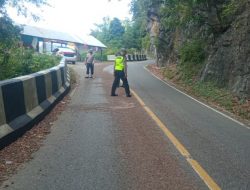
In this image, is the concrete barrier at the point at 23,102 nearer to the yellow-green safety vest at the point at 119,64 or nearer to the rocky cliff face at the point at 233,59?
the yellow-green safety vest at the point at 119,64

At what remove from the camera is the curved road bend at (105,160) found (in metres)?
6.25

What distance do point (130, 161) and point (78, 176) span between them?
1.13 m

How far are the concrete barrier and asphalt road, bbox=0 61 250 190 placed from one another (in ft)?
1.91

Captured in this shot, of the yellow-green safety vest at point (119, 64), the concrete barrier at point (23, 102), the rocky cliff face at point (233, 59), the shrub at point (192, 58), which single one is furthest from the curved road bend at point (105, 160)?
the shrub at point (192, 58)

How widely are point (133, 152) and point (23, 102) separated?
9.67 feet

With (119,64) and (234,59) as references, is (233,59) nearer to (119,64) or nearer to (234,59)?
(234,59)

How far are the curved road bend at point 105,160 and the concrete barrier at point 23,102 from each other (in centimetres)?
58

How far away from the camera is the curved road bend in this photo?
20.5 feet

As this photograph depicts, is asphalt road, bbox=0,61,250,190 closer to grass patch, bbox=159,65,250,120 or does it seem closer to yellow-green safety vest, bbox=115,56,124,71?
grass patch, bbox=159,65,250,120

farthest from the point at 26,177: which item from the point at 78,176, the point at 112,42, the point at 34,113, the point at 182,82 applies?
the point at 112,42

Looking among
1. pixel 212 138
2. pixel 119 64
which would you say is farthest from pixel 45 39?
pixel 212 138

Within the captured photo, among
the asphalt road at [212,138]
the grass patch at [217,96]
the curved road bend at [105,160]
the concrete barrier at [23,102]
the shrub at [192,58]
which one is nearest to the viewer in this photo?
the curved road bend at [105,160]

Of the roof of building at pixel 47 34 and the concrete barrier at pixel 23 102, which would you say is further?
the roof of building at pixel 47 34

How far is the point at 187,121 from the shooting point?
38.4 ft
